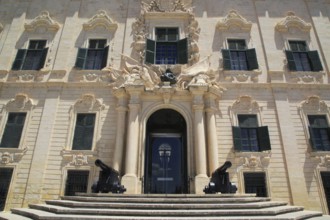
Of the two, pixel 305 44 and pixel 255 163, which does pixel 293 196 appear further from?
pixel 305 44

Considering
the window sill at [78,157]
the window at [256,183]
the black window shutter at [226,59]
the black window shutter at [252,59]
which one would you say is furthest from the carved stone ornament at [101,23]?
the window at [256,183]

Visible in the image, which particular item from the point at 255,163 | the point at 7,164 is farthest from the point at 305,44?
the point at 7,164

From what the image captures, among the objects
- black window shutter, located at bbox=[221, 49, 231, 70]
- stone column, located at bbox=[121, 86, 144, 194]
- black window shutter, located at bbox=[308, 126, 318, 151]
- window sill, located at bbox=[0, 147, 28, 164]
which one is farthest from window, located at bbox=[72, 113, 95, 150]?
black window shutter, located at bbox=[308, 126, 318, 151]

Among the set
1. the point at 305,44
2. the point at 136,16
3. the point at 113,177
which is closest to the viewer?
the point at 113,177

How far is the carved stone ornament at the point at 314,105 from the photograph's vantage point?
12422mm

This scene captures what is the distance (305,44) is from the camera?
1452 cm

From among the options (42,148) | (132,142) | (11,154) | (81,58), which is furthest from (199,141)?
(11,154)

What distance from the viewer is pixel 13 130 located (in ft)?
40.0

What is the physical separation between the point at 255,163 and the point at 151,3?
450 inches

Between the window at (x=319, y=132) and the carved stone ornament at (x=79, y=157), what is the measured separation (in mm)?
10351

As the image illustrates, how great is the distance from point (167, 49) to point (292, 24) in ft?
25.6

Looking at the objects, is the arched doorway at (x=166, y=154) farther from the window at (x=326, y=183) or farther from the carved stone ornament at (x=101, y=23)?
the carved stone ornament at (x=101, y=23)

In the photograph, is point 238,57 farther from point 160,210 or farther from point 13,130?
point 13,130

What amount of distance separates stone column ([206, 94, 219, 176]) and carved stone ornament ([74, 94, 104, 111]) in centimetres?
539
